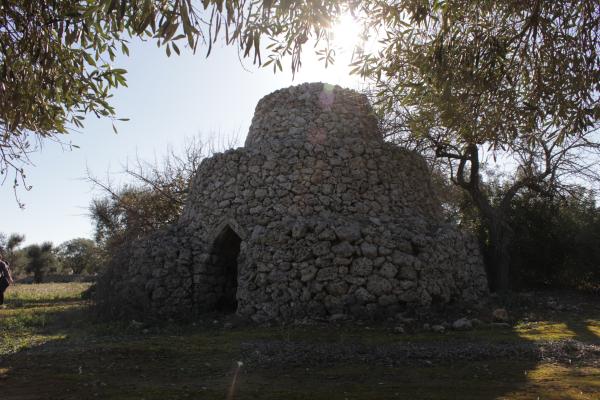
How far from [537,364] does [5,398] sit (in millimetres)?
5715

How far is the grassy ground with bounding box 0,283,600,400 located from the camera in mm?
4684

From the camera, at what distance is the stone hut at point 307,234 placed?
946cm

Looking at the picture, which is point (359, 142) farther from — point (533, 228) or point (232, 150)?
point (533, 228)

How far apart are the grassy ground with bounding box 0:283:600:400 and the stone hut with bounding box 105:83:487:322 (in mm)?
1122

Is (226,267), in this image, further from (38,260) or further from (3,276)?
(38,260)

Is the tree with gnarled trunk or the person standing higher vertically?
the tree with gnarled trunk

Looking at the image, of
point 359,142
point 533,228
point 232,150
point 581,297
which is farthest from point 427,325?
point 533,228

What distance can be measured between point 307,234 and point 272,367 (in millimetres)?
4180

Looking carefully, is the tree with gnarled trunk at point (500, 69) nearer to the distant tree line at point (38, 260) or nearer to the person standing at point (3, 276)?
the person standing at point (3, 276)

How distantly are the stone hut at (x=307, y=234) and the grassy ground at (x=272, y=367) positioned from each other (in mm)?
1122

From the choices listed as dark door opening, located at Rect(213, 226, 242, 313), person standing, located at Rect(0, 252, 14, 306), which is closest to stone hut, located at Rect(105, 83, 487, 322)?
dark door opening, located at Rect(213, 226, 242, 313)

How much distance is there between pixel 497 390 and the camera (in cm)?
471

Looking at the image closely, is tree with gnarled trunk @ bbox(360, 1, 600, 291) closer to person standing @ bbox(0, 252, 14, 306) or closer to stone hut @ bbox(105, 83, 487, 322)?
stone hut @ bbox(105, 83, 487, 322)

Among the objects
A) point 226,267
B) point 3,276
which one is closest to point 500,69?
point 226,267
